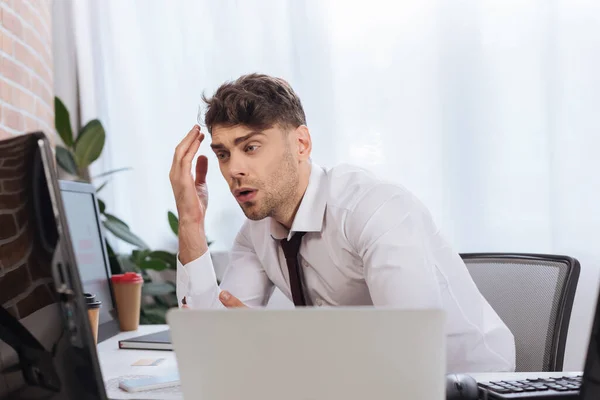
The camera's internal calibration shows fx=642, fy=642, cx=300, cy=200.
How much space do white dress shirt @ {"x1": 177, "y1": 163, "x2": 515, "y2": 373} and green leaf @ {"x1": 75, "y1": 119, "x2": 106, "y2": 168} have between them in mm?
1609

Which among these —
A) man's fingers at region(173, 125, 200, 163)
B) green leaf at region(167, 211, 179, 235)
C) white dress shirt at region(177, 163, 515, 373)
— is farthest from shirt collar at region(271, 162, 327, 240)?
green leaf at region(167, 211, 179, 235)

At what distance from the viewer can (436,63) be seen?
302cm

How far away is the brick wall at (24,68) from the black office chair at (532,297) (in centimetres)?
152

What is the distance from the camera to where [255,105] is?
1.76 metres

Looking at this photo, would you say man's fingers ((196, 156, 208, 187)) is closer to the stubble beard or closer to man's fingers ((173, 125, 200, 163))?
man's fingers ((173, 125, 200, 163))

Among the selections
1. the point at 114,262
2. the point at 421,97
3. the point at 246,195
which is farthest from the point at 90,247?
the point at 421,97

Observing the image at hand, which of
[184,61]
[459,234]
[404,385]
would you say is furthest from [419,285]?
[184,61]

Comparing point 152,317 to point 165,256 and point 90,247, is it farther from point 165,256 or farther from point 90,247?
point 90,247

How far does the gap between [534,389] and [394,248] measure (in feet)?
2.12

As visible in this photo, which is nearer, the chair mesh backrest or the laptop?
the laptop

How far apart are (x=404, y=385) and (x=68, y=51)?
3.29m

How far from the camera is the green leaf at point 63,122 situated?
3.22 m

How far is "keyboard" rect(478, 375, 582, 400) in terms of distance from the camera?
0.86 meters

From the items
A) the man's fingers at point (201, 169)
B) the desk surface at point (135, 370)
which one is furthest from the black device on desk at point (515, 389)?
the man's fingers at point (201, 169)
